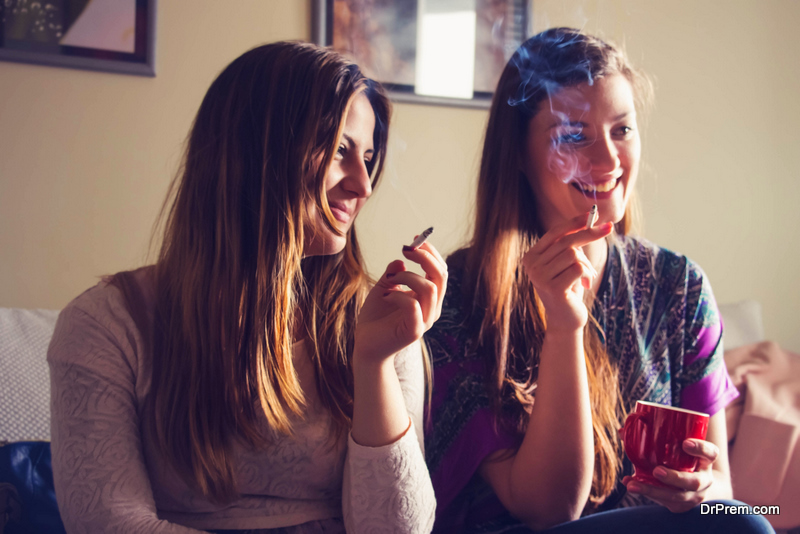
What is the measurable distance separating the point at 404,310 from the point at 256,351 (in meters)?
0.27

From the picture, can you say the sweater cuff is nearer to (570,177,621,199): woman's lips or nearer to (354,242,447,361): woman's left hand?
(354,242,447,361): woman's left hand

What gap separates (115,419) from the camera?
0.89 m

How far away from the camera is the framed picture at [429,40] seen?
6.47 ft

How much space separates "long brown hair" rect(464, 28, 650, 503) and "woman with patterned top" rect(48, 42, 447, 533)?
25 cm

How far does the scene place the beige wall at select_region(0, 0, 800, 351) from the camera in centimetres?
171

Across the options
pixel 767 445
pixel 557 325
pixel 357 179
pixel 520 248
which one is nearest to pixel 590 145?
pixel 520 248

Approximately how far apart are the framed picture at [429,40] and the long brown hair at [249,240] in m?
0.99

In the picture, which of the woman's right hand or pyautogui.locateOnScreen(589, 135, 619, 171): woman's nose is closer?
the woman's right hand

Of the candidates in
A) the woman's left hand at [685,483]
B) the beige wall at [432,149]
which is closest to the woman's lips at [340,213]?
the woman's left hand at [685,483]

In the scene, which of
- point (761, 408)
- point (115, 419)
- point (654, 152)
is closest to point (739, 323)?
point (761, 408)

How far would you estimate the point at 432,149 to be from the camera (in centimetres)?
211

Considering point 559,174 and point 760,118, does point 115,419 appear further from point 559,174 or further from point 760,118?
point 760,118

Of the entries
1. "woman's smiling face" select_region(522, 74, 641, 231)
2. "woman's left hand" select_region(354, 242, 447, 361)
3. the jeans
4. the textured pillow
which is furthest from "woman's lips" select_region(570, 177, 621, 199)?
the textured pillow

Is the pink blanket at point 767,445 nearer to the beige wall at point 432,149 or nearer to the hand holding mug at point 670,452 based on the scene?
the beige wall at point 432,149
